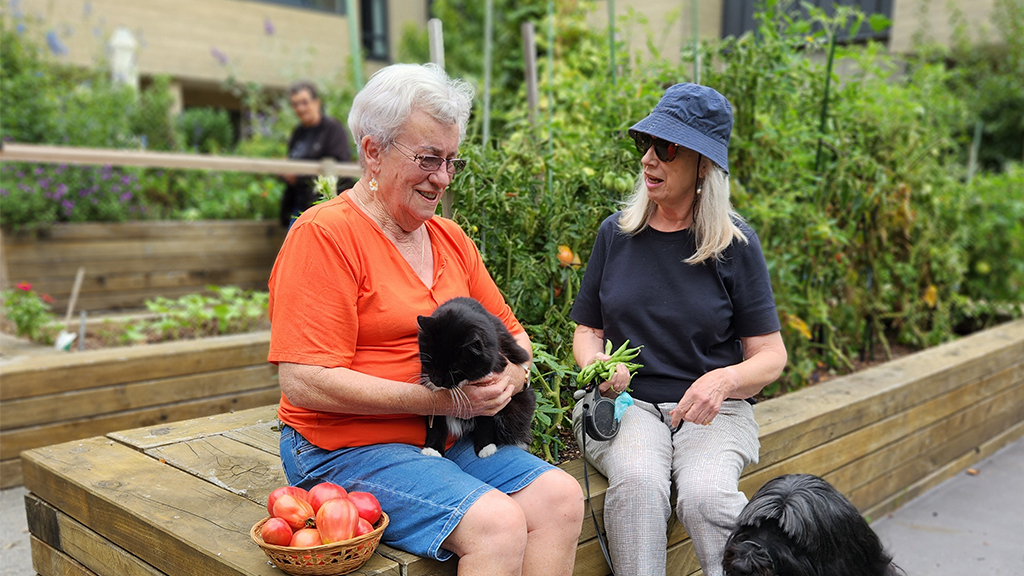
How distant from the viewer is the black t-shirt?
237 cm

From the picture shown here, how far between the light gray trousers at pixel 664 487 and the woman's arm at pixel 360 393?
552mm

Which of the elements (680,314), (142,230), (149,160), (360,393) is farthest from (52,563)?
(142,230)

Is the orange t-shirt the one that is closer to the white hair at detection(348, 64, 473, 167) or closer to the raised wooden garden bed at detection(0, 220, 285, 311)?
the white hair at detection(348, 64, 473, 167)

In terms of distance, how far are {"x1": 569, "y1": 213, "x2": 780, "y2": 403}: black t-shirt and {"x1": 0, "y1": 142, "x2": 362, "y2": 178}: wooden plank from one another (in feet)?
5.54

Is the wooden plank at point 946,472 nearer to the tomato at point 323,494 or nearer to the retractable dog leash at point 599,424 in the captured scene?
the retractable dog leash at point 599,424

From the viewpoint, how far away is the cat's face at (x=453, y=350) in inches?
71.5

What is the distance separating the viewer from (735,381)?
2.24m

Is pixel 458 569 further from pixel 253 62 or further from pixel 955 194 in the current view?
pixel 253 62

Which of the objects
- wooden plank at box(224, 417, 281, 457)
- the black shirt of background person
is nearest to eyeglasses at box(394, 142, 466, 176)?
wooden plank at box(224, 417, 281, 457)

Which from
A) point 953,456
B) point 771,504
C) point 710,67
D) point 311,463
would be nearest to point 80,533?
point 311,463

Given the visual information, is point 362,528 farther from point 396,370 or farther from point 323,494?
point 396,370

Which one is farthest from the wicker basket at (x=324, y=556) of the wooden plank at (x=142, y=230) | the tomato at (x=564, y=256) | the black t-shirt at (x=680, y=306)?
the wooden plank at (x=142, y=230)

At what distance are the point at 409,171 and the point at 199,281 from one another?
4966 mm

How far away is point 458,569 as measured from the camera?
1.73 metres
